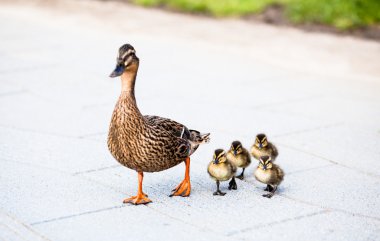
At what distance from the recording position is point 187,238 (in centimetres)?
639

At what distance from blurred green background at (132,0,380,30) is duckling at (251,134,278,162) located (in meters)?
6.72

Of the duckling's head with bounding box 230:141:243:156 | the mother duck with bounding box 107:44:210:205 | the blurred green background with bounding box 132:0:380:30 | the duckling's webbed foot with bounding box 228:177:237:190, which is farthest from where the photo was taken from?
the blurred green background with bounding box 132:0:380:30

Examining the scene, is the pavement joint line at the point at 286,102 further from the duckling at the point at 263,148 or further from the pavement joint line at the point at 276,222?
the pavement joint line at the point at 276,222

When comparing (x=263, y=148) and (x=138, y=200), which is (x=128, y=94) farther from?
(x=263, y=148)

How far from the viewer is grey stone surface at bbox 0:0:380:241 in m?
6.80

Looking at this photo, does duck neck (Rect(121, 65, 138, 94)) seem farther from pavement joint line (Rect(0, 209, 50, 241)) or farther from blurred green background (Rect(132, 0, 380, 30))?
blurred green background (Rect(132, 0, 380, 30))

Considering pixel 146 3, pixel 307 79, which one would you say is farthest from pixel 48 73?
pixel 146 3

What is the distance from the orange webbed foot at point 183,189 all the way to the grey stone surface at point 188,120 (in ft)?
0.22

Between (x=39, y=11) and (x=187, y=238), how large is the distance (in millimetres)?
11904

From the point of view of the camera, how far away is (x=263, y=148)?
26.7 ft

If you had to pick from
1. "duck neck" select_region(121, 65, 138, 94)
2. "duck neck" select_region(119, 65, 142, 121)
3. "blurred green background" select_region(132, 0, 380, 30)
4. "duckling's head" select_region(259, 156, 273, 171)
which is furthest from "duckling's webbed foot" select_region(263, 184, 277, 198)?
"blurred green background" select_region(132, 0, 380, 30)

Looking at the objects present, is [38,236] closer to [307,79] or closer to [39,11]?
[307,79]

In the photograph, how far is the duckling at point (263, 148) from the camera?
812 cm

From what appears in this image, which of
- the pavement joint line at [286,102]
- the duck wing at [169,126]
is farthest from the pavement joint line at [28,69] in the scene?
the duck wing at [169,126]
